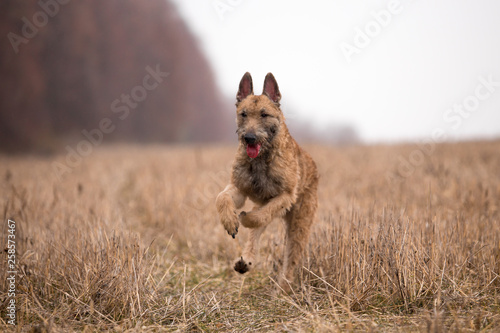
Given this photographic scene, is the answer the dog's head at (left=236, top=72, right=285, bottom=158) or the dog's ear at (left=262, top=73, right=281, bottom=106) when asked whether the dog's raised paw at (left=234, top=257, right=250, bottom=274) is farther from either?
the dog's ear at (left=262, top=73, right=281, bottom=106)

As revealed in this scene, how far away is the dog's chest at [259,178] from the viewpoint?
3.93 m

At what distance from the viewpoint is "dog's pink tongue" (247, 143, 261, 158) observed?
3621 millimetres

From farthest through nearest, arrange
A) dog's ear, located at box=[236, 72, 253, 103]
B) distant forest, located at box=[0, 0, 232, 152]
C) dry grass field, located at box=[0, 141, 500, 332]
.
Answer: distant forest, located at box=[0, 0, 232, 152] < dog's ear, located at box=[236, 72, 253, 103] < dry grass field, located at box=[0, 141, 500, 332]

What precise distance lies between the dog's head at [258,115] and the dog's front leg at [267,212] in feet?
1.68

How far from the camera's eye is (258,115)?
388cm

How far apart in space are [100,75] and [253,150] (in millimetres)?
33087

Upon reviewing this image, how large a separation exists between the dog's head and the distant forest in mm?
21981

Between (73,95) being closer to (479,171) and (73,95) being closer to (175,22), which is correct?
(175,22)

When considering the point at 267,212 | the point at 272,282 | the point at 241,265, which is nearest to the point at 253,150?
the point at 267,212

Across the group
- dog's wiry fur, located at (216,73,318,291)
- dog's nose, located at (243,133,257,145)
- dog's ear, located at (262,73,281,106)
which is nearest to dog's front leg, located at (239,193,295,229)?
dog's wiry fur, located at (216,73,318,291)

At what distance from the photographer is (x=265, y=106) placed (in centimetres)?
393

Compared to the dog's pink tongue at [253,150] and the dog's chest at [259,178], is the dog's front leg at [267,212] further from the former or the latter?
the dog's pink tongue at [253,150]

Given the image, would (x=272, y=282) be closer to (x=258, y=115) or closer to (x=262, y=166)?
(x=262, y=166)

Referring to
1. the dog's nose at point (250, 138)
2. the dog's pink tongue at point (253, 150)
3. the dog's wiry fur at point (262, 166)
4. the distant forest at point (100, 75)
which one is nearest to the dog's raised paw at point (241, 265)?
the dog's wiry fur at point (262, 166)
